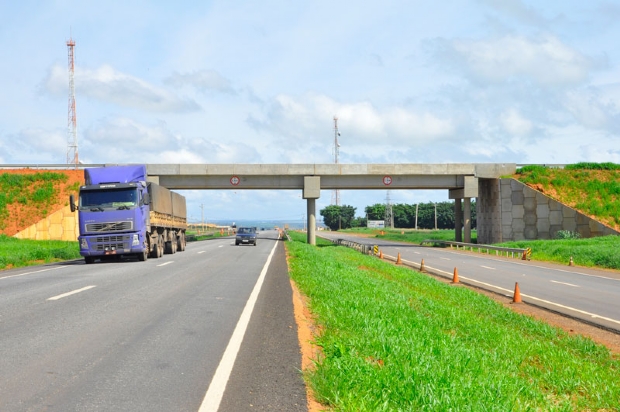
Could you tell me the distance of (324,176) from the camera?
174 ft

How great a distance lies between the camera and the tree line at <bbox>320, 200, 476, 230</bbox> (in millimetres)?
164875

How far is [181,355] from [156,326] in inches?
83.4

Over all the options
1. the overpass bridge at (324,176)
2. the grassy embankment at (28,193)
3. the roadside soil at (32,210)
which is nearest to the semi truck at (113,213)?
the grassy embankment at (28,193)

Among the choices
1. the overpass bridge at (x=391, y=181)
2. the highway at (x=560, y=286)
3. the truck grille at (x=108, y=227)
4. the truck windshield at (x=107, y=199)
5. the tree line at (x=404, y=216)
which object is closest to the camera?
the highway at (x=560, y=286)

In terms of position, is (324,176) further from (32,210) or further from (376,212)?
(376,212)

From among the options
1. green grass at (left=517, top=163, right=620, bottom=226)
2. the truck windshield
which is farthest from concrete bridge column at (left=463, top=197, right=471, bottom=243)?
the truck windshield

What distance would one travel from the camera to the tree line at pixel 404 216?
6491 inches

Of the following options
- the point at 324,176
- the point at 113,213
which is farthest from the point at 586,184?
the point at 113,213

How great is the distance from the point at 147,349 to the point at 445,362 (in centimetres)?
385

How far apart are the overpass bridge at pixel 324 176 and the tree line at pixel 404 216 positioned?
324ft

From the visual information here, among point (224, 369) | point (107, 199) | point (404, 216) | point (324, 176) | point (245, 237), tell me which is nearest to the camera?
point (224, 369)

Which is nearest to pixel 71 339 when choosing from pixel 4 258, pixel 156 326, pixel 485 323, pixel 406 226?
pixel 156 326

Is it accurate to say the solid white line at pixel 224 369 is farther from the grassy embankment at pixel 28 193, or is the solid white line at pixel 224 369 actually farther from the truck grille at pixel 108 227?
the grassy embankment at pixel 28 193

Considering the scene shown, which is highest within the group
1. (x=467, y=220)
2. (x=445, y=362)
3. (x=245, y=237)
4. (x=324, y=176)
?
(x=324, y=176)
